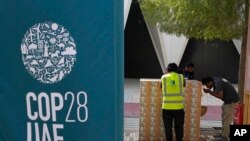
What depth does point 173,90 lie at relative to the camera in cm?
781

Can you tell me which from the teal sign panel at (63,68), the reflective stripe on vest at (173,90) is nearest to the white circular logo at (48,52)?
the teal sign panel at (63,68)

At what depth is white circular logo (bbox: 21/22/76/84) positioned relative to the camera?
257cm

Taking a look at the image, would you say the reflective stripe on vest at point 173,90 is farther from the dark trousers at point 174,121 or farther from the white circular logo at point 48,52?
the white circular logo at point 48,52

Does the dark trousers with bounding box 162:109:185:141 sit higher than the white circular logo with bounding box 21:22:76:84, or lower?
lower

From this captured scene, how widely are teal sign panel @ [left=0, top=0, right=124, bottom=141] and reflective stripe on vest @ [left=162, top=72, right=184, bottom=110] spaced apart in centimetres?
517

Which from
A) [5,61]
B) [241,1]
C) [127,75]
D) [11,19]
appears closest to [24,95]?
[5,61]

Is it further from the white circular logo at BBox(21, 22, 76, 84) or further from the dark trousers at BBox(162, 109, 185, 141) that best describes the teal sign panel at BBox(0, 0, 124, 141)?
the dark trousers at BBox(162, 109, 185, 141)

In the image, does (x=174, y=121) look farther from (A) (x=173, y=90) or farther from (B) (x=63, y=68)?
(B) (x=63, y=68)

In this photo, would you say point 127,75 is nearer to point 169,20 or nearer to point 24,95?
point 169,20

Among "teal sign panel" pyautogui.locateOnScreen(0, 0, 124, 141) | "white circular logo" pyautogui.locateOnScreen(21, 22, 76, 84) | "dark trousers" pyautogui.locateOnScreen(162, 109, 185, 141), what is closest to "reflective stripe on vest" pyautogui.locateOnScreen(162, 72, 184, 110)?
"dark trousers" pyautogui.locateOnScreen(162, 109, 185, 141)

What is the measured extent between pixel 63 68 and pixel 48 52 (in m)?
0.14

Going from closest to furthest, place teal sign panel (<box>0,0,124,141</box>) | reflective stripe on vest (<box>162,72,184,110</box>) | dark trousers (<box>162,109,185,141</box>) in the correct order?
teal sign panel (<box>0,0,124,141</box>)
reflective stripe on vest (<box>162,72,184,110</box>)
dark trousers (<box>162,109,185,141</box>)

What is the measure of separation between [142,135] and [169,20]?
3.01 meters

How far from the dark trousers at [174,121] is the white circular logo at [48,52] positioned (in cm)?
553
